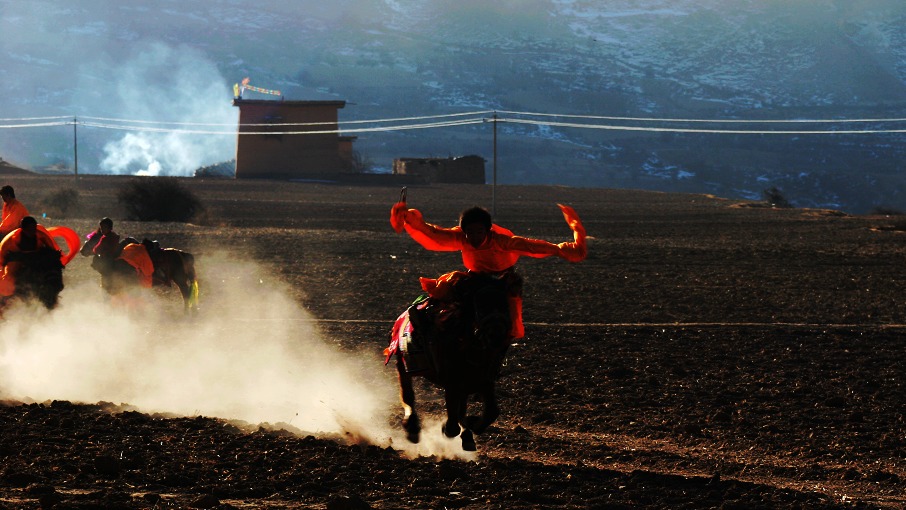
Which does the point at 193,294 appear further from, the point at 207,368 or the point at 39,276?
the point at 39,276

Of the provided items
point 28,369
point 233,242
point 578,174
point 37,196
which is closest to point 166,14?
point 578,174

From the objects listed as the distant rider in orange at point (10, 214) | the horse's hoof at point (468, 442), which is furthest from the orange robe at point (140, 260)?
the horse's hoof at point (468, 442)

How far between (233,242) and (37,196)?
24.6 meters

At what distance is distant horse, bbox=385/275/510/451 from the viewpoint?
795cm

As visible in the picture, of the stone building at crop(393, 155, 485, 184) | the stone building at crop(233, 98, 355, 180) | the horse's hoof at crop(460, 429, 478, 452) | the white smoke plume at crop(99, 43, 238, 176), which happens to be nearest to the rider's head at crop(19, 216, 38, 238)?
the horse's hoof at crop(460, 429, 478, 452)

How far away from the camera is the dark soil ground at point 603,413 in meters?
7.81

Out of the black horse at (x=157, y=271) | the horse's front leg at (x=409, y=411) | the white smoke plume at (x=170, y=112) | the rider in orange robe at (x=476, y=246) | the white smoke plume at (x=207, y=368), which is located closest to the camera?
the rider in orange robe at (x=476, y=246)

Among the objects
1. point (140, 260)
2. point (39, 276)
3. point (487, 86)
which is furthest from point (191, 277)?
point (487, 86)

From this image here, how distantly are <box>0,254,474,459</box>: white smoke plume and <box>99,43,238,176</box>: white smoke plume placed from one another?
106 metres

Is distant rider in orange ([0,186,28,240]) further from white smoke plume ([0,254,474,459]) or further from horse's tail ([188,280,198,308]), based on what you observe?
horse's tail ([188,280,198,308])

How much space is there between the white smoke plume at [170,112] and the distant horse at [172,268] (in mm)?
105458

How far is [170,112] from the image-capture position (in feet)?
530

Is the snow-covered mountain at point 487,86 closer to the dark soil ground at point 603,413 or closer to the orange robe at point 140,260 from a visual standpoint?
the dark soil ground at point 603,413

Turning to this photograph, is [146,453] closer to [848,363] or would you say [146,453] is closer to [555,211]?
[848,363]
